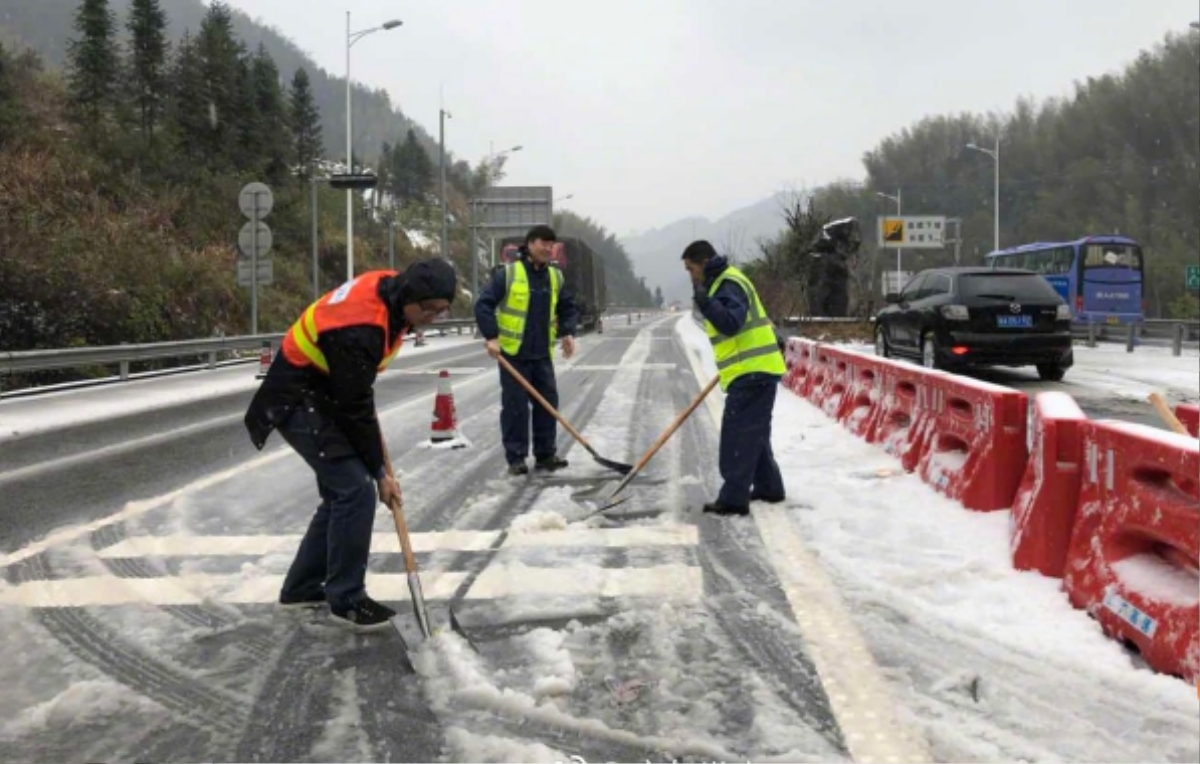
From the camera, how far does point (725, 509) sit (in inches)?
217

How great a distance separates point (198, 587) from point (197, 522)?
1.43 m

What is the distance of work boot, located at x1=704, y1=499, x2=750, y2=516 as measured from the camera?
5.48m

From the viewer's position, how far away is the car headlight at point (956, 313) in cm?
1240

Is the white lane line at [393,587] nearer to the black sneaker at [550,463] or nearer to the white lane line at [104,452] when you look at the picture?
the black sneaker at [550,463]

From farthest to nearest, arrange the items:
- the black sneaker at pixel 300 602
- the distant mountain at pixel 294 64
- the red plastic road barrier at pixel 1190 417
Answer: the distant mountain at pixel 294 64
the red plastic road barrier at pixel 1190 417
the black sneaker at pixel 300 602

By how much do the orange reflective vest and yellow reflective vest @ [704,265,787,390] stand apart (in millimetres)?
2411

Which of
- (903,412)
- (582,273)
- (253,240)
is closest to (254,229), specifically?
(253,240)

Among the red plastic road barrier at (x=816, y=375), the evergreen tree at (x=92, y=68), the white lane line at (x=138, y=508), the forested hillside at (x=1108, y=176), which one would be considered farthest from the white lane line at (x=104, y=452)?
the forested hillside at (x=1108, y=176)

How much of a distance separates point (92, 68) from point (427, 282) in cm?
4695

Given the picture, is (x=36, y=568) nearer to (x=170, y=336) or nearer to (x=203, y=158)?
(x=170, y=336)

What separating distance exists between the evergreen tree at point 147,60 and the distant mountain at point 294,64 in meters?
68.9

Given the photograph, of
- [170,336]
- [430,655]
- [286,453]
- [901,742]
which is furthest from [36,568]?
[170,336]

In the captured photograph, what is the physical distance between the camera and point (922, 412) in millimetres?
6695

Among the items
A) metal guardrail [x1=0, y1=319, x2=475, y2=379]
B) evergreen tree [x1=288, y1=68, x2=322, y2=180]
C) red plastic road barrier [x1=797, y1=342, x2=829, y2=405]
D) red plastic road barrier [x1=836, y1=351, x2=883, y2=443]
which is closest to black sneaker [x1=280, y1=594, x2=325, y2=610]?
red plastic road barrier [x1=836, y1=351, x2=883, y2=443]
